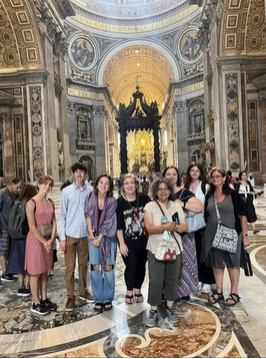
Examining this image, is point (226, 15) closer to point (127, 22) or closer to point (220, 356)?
point (220, 356)

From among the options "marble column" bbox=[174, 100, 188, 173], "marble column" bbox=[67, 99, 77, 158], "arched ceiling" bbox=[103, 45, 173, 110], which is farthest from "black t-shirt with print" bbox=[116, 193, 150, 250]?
"arched ceiling" bbox=[103, 45, 173, 110]

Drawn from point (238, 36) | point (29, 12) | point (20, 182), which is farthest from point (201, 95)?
point (20, 182)

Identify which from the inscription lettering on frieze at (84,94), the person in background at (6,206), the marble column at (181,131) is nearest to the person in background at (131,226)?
the person in background at (6,206)

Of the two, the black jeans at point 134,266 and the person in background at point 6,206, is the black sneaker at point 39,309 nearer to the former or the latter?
the black jeans at point 134,266

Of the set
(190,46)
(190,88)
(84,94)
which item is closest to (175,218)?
(190,88)

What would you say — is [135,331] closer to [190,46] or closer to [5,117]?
[5,117]

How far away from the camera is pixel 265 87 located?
14055mm

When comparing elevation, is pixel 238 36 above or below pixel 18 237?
above

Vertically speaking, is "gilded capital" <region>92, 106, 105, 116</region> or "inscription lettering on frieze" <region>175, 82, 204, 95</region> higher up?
"inscription lettering on frieze" <region>175, 82, 204, 95</region>

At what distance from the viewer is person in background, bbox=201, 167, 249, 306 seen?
10.9 ft

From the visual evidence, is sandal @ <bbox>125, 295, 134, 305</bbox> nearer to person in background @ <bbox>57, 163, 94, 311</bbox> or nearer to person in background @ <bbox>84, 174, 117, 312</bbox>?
person in background @ <bbox>84, 174, 117, 312</bbox>

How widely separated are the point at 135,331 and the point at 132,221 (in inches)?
44.2

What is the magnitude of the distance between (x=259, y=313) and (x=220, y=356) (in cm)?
97

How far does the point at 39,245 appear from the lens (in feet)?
11.3
